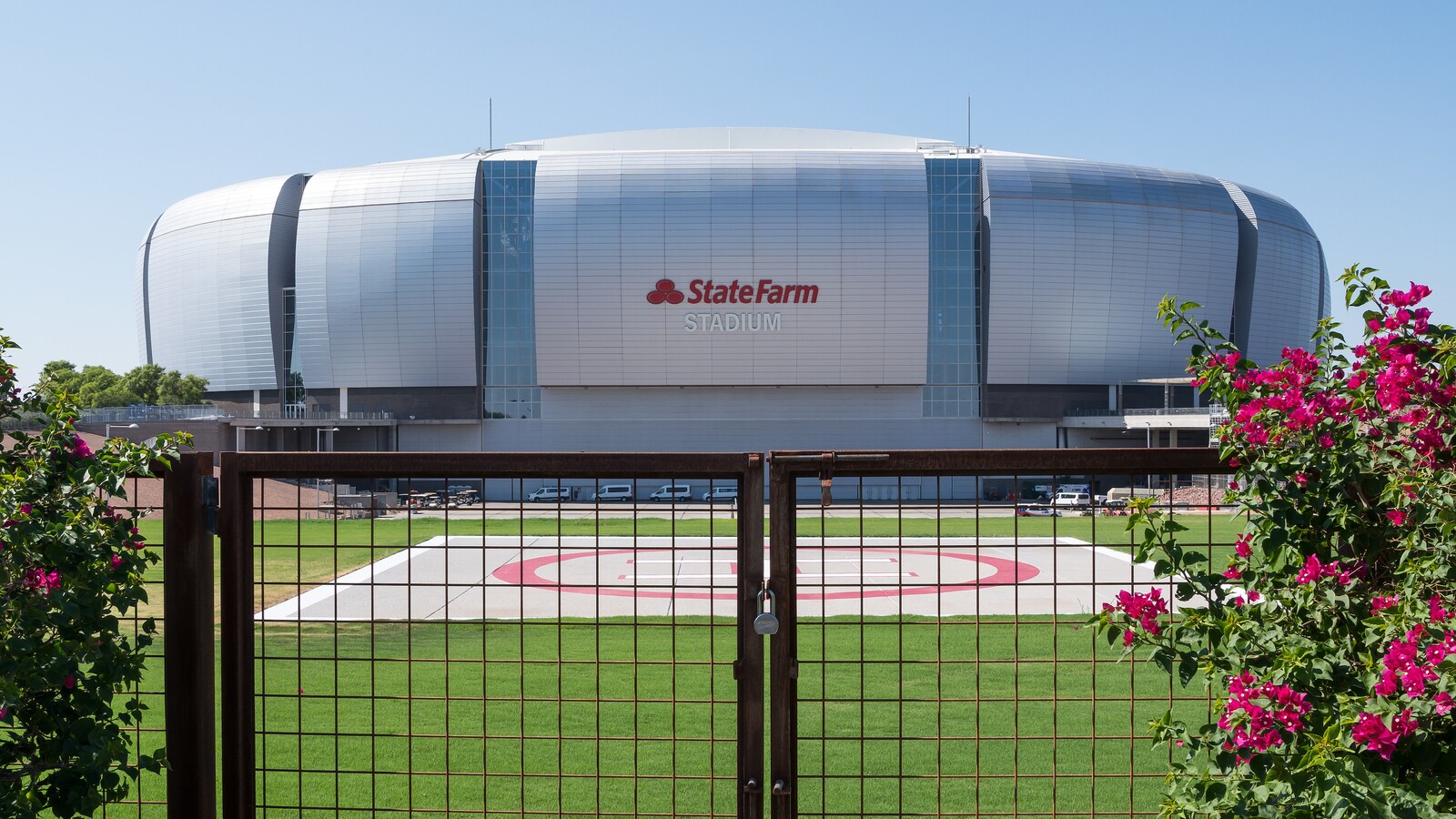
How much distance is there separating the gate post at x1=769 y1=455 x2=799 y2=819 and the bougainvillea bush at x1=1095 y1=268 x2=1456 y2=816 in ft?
3.11

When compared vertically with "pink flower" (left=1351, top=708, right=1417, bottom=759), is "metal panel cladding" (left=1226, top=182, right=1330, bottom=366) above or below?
above

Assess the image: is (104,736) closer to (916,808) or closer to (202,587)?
(202,587)

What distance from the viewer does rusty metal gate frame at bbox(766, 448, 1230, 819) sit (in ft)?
10.2

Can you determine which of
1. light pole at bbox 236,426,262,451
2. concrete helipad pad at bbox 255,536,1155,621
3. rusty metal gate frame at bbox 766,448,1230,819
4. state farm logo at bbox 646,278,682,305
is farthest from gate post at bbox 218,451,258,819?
light pole at bbox 236,426,262,451

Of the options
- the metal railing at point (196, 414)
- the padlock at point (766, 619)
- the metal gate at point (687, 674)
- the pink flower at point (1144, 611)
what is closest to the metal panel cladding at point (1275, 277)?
the metal gate at point (687, 674)

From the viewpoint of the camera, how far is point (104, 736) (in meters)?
2.90

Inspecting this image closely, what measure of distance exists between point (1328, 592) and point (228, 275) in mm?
63064

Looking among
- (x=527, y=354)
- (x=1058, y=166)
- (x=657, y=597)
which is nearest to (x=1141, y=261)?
(x=1058, y=166)

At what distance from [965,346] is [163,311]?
4814 centimetres

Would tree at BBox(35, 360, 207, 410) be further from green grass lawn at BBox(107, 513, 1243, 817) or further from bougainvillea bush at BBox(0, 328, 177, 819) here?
bougainvillea bush at BBox(0, 328, 177, 819)

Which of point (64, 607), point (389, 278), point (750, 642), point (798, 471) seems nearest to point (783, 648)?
point (750, 642)

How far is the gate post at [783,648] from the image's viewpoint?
3119 mm

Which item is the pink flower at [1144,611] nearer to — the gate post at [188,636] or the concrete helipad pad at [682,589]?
the gate post at [188,636]

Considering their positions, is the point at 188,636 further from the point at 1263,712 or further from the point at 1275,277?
the point at 1275,277
